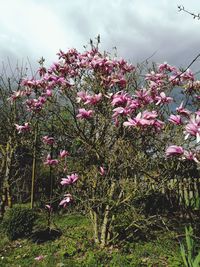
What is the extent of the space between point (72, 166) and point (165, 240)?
2000mm

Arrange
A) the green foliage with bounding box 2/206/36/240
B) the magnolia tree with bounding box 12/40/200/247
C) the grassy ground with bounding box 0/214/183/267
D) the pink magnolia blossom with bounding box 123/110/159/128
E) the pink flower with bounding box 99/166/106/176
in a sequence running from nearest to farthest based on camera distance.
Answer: the pink magnolia blossom with bounding box 123/110/159/128 < the magnolia tree with bounding box 12/40/200/247 < the grassy ground with bounding box 0/214/183/267 < the pink flower with bounding box 99/166/106/176 < the green foliage with bounding box 2/206/36/240

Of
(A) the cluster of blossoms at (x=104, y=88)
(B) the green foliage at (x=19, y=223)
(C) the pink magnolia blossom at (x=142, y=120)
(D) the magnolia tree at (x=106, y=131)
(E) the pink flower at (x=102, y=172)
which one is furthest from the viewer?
(B) the green foliage at (x=19, y=223)

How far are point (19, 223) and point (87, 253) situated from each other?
2129 mm

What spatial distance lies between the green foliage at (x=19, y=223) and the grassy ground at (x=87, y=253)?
0.65 feet

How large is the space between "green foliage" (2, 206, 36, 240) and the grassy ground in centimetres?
20

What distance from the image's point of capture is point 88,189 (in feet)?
19.7

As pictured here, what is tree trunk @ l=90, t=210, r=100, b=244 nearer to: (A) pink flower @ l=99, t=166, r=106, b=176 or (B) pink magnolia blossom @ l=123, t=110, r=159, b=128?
(A) pink flower @ l=99, t=166, r=106, b=176

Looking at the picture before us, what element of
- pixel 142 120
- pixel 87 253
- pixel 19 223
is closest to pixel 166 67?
pixel 142 120

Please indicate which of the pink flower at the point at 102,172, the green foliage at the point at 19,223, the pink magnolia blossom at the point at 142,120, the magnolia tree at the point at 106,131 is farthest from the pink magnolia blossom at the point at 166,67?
the green foliage at the point at 19,223

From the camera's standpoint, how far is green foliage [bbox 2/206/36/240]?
731 cm

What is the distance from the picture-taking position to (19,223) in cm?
736

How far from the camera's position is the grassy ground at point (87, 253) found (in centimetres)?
526

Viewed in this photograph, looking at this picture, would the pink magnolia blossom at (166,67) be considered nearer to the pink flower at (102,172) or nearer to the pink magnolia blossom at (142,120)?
the pink flower at (102,172)

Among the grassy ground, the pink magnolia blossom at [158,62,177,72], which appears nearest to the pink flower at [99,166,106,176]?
the grassy ground
